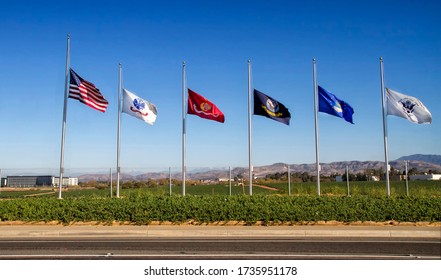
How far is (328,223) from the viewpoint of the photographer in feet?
59.4

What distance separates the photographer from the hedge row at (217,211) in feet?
58.7

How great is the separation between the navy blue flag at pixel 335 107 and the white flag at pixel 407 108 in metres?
1.89

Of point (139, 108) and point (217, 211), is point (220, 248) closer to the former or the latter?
point (217, 211)

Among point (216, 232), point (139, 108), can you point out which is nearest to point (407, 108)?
point (216, 232)

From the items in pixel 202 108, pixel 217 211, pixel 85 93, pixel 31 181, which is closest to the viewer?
pixel 217 211

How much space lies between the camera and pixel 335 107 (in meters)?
21.3

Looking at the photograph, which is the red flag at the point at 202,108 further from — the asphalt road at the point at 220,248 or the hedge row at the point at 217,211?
the asphalt road at the point at 220,248

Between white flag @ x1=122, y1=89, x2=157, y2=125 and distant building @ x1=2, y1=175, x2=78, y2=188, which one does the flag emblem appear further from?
distant building @ x1=2, y1=175, x2=78, y2=188

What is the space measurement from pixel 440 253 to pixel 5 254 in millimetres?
11449

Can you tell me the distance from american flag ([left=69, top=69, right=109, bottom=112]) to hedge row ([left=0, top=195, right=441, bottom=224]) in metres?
4.70

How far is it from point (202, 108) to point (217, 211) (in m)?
5.34
